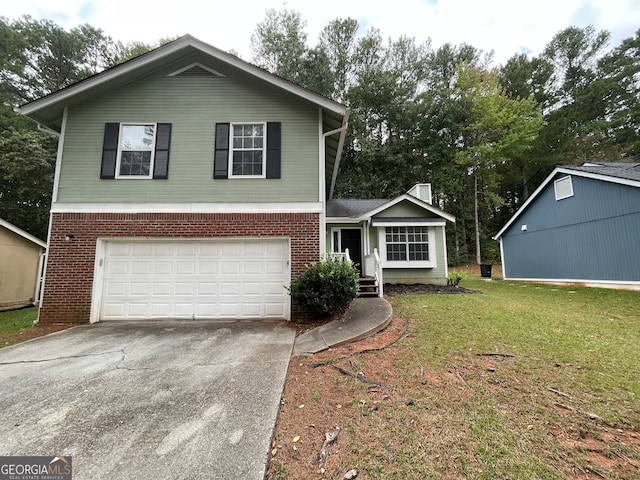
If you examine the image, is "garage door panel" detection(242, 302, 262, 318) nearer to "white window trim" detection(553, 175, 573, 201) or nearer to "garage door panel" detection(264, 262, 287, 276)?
"garage door panel" detection(264, 262, 287, 276)

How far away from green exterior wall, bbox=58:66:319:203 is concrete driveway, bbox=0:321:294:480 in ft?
10.9

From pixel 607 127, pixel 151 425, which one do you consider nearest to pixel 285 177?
pixel 151 425

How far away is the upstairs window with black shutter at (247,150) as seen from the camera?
6.61 metres

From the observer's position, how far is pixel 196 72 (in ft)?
23.1

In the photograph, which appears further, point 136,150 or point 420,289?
point 420,289

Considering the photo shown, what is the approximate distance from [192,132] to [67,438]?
6.33 metres

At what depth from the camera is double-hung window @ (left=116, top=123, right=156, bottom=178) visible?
21.6 feet

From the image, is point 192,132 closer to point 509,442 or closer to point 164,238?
point 164,238

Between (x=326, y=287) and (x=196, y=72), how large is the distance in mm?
6450

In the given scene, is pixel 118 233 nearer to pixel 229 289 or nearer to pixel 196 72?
pixel 229 289

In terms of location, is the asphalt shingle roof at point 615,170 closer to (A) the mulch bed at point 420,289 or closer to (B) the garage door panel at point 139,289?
(A) the mulch bed at point 420,289

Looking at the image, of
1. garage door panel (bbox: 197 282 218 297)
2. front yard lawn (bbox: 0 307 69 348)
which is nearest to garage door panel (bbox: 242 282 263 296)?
garage door panel (bbox: 197 282 218 297)

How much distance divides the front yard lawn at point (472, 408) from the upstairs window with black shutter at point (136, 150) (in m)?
5.79

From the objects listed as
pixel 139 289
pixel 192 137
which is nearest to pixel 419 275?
pixel 192 137
